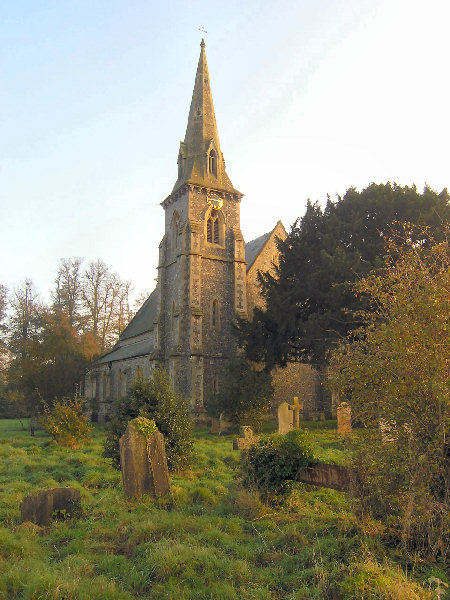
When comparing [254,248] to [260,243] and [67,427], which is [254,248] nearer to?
[260,243]

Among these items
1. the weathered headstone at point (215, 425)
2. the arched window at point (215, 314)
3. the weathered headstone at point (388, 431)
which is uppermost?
the arched window at point (215, 314)

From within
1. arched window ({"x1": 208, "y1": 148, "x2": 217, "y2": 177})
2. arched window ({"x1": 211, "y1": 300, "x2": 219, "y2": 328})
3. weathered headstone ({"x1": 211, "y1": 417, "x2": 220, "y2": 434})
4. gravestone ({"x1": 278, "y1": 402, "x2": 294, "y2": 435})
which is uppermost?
arched window ({"x1": 208, "y1": 148, "x2": 217, "y2": 177})

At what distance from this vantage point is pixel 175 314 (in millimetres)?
23953

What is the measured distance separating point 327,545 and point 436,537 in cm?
116

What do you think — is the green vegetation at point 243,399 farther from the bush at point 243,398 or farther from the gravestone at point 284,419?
the gravestone at point 284,419

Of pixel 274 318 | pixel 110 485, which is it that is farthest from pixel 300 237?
pixel 110 485

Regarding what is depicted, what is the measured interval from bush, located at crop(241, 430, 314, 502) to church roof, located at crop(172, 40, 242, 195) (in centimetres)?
1975

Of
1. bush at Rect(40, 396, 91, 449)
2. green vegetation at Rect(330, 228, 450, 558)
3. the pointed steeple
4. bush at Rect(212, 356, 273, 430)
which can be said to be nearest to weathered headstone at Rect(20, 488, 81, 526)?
green vegetation at Rect(330, 228, 450, 558)

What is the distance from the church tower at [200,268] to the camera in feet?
76.1

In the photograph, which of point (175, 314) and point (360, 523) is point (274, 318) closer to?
point (175, 314)

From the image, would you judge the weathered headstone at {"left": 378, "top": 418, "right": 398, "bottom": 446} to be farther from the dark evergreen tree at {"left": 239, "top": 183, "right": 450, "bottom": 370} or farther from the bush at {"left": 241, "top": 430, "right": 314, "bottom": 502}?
the dark evergreen tree at {"left": 239, "top": 183, "right": 450, "bottom": 370}

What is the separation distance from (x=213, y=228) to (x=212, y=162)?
4.25 m

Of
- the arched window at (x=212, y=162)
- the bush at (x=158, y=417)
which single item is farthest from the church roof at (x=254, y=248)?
the bush at (x=158, y=417)

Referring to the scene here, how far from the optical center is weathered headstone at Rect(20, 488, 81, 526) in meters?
6.50
